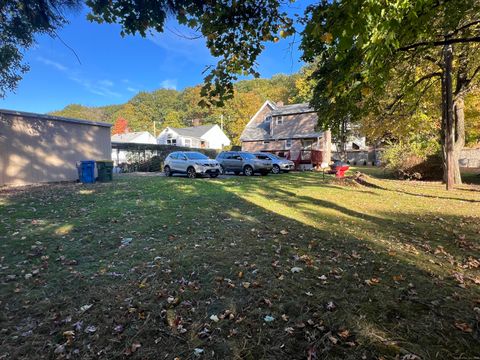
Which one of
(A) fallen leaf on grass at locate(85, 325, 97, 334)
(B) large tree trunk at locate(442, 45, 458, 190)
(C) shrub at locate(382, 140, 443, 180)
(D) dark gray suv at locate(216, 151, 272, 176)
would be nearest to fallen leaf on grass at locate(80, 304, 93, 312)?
(A) fallen leaf on grass at locate(85, 325, 97, 334)

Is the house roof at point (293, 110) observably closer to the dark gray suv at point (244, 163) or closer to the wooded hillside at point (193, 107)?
the wooded hillside at point (193, 107)

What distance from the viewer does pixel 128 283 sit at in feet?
13.0

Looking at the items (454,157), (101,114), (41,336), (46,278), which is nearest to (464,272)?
(41,336)

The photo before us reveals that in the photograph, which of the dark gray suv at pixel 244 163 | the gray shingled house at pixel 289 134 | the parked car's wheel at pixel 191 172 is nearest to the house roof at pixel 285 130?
the gray shingled house at pixel 289 134

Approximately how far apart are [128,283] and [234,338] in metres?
1.84

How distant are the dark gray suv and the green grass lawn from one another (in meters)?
13.4

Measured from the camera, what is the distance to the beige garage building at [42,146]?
45.5 ft

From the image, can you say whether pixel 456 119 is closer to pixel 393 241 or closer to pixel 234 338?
pixel 393 241

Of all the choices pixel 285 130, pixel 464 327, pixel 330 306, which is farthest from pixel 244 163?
pixel 464 327

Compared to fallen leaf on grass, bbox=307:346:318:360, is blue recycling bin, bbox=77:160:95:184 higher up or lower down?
higher up

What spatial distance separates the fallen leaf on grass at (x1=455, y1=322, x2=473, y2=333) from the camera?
2859 mm

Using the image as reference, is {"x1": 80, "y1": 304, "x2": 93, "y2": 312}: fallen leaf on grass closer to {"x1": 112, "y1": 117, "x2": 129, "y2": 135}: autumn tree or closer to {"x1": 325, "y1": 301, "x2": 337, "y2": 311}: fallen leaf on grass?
{"x1": 325, "y1": 301, "x2": 337, "y2": 311}: fallen leaf on grass

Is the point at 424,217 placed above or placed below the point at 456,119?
below

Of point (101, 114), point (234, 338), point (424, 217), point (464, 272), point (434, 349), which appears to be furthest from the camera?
point (101, 114)
